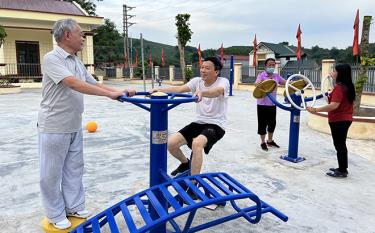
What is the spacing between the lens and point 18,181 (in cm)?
377

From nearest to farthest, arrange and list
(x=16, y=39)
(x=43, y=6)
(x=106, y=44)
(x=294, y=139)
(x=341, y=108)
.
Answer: (x=341, y=108), (x=294, y=139), (x=16, y=39), (x=43, y=6), (x=106, y=44)

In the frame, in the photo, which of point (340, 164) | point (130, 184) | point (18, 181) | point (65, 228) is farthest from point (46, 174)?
point (340, 164)

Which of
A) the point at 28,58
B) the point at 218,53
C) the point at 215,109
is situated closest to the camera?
the point at 215,109

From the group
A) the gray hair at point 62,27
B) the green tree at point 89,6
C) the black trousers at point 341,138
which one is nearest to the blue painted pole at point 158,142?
the gray hair at point 62,27

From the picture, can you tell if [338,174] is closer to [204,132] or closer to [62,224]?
[204,132]

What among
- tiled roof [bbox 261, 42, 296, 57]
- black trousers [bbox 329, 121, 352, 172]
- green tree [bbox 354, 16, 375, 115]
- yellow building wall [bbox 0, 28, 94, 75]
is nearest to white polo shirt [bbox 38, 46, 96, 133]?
black trousers [bbox 329, 121, 352, 172]

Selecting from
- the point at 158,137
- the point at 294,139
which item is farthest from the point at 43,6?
the point at 158,137

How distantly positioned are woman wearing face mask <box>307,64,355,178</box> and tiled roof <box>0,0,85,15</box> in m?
21.1

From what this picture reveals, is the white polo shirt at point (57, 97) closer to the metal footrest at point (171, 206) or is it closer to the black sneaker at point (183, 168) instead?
the metal footrest at point (171, 206)

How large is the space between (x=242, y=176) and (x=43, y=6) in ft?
74.9

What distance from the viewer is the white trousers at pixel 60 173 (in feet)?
8.23

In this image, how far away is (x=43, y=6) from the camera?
22656 mm

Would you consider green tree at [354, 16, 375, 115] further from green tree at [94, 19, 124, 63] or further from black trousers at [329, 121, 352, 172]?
green tree at [94, 19, 124, 63]

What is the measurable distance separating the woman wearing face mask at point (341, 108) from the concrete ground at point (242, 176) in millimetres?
267
